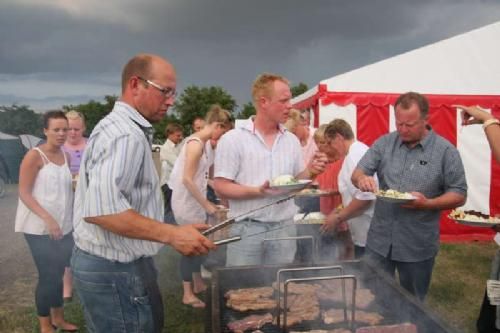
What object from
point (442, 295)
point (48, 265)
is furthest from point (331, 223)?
point (48, 265)

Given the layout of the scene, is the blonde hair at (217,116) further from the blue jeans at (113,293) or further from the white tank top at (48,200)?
the blue jeans at (113,293)

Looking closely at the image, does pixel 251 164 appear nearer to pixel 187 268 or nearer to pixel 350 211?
pixel 350 211

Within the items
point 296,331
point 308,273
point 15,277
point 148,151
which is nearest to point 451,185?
point 308,273

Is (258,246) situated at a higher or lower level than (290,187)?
lower

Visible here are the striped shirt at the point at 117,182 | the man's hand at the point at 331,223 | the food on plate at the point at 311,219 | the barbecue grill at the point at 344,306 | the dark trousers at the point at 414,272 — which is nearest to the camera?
the striped shirt at the point at 117,182

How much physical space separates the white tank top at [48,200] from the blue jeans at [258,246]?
1634mm

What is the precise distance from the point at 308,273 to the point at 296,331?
0.76 m

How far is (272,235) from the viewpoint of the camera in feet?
11.9

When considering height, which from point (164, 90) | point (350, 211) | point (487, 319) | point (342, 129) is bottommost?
point (487, 319)

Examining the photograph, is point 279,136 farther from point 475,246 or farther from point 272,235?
point 475,246

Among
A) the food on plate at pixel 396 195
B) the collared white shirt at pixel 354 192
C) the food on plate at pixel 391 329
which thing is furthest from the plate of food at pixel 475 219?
the food on plate at pixel 391 329

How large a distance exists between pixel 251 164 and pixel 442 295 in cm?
328

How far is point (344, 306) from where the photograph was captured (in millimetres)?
2809

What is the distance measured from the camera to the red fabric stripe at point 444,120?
6.88 metres
